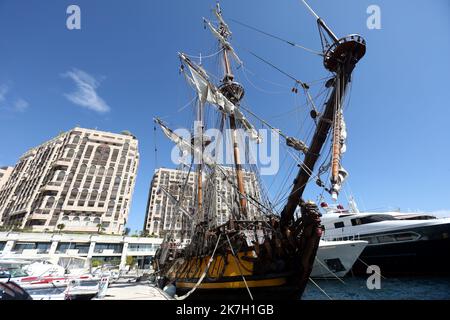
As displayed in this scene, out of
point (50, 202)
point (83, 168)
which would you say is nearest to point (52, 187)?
point (50, 202)

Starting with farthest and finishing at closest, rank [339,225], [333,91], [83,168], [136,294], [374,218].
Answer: [83,168] < [339,225] < [374,218] < [136,294] < [333,91]

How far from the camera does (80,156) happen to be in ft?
199

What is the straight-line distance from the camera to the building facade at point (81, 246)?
3581cm

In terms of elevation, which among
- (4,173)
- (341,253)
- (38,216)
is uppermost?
(4,173)

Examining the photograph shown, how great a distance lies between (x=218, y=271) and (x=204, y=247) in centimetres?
164

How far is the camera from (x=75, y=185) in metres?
55.8

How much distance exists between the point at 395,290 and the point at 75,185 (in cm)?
6784

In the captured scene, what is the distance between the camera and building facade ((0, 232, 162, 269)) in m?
35.8

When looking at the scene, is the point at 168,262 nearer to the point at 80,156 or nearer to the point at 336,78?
the point at 336,78

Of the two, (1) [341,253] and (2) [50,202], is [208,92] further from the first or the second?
(2) [50,202]

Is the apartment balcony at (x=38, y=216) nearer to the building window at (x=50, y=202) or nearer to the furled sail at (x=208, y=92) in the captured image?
the building window at (x=50, y=202)

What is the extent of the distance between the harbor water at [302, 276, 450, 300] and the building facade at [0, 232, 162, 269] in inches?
1452

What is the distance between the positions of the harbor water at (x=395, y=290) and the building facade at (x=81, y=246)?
1452 inches
